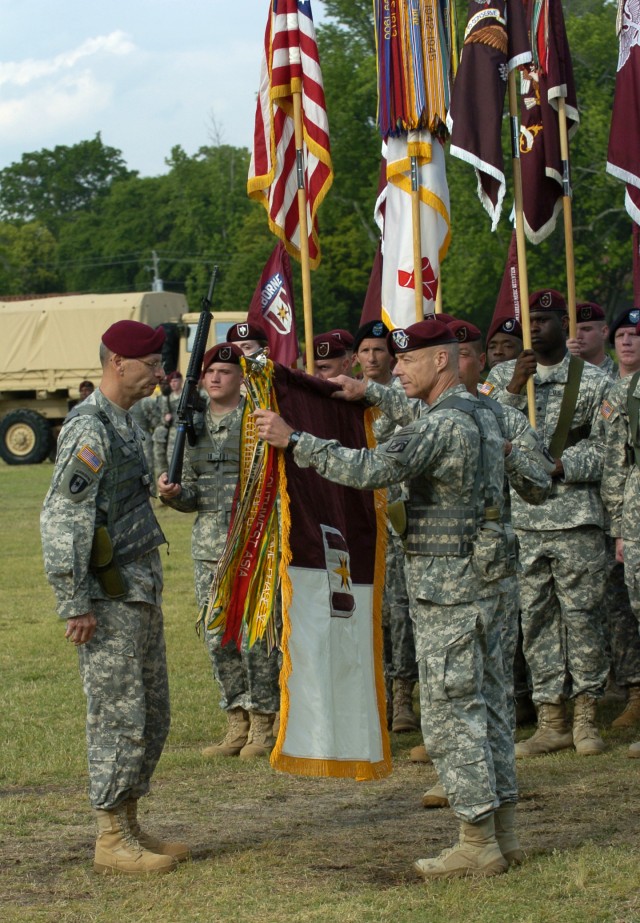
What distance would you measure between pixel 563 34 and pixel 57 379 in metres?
22.7

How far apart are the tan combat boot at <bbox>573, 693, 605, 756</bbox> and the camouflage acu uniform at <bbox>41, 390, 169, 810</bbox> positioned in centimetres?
277

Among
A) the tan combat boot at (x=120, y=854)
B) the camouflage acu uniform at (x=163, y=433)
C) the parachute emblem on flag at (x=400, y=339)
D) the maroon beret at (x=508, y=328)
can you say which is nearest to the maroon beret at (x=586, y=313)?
the maroon beret at (x=508, y=328)

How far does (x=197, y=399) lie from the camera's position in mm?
7590

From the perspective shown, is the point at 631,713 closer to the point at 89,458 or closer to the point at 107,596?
the point at 107,596

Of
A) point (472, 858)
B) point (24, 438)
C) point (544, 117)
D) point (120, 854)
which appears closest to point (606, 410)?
point (544, 117)

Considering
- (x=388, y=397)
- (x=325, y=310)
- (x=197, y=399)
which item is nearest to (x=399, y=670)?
(x=197, y=399)

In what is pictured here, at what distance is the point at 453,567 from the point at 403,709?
3181 millimetres

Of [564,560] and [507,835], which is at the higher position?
[564,560]

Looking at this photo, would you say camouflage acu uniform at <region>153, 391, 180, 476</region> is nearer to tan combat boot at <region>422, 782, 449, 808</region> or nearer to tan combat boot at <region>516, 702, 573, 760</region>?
tan combat boot at <region>516, 702, 573, 760</region>

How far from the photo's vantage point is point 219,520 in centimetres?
764

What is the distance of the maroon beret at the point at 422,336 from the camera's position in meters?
5.26

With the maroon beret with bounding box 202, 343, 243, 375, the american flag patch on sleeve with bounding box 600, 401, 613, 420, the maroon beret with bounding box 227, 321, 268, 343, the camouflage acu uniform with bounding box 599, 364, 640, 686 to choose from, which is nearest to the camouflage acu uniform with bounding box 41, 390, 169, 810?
the maroon beret with bounding box 202, 343, 243, 375

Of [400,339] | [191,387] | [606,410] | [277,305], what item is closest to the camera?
[400,339]

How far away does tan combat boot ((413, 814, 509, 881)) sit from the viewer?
517 centimetres
